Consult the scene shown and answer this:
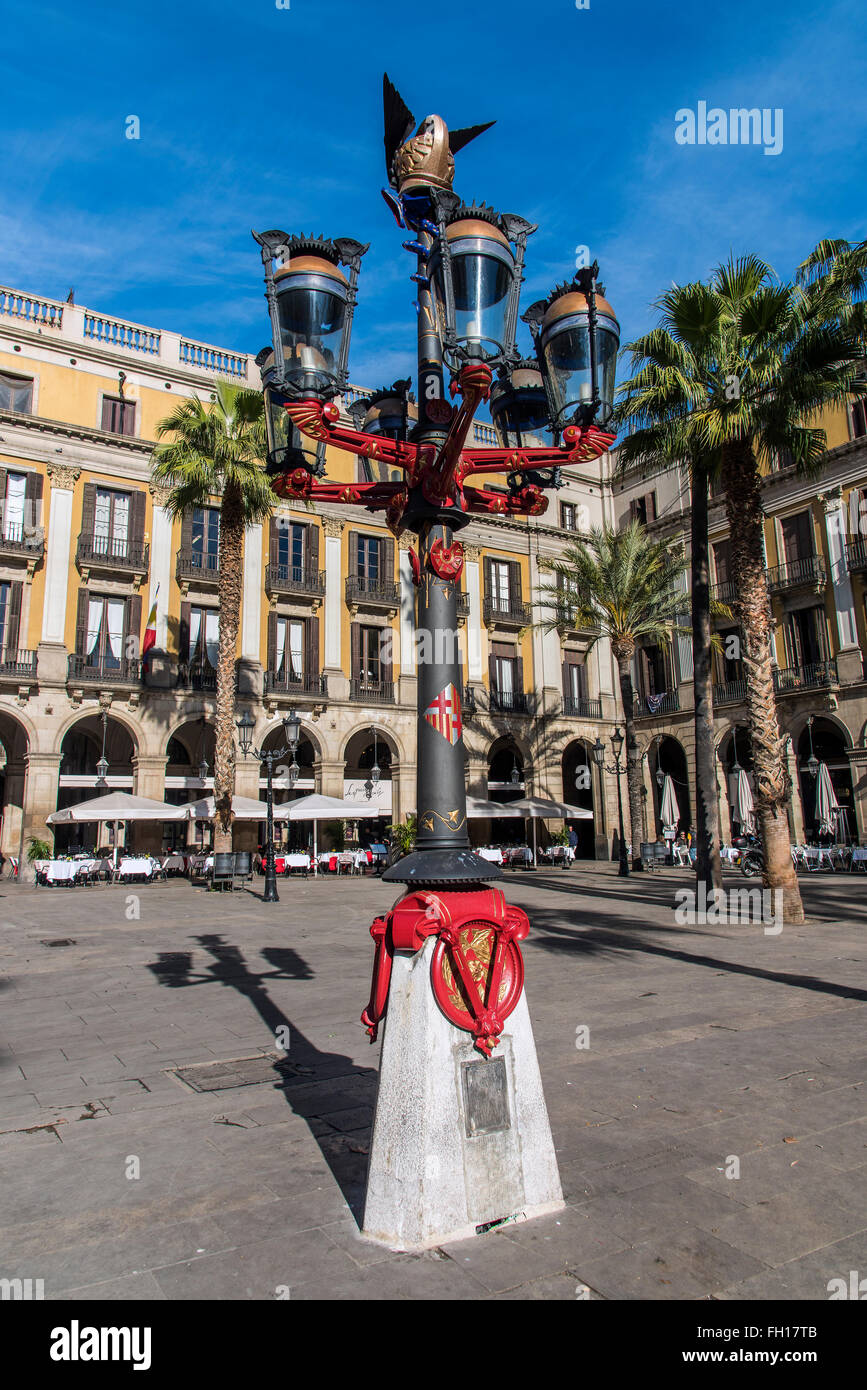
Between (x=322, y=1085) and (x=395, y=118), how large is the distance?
5543 mm

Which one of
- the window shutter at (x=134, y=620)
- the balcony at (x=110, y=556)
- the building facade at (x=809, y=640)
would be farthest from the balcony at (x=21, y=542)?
the building facade at (x=809, y=640)

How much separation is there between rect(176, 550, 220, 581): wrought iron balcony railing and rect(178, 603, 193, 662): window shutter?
3.35 feet

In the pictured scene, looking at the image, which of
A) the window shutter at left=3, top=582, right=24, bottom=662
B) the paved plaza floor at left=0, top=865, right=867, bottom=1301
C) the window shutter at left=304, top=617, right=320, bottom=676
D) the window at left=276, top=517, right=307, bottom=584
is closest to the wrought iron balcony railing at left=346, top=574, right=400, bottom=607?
the window shutter at left=304, top=617, right=320, bottom=676

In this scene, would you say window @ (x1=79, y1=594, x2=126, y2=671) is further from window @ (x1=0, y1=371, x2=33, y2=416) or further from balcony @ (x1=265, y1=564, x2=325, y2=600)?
window @ (x1=0, y1=371, x2=33, y2=416)

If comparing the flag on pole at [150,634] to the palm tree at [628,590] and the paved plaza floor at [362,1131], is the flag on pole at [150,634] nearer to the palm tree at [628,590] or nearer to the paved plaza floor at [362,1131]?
the palm tree at [628,590]

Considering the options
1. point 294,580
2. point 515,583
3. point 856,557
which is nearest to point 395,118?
point 294,580

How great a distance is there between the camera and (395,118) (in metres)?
4.34

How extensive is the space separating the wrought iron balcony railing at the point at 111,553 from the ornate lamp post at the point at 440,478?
2313cm

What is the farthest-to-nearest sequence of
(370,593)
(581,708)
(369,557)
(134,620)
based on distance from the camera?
(581,708) → (369,557) → (370,593) → (134,620)

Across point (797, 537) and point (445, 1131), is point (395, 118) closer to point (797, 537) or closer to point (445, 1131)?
point (445, 1131)
